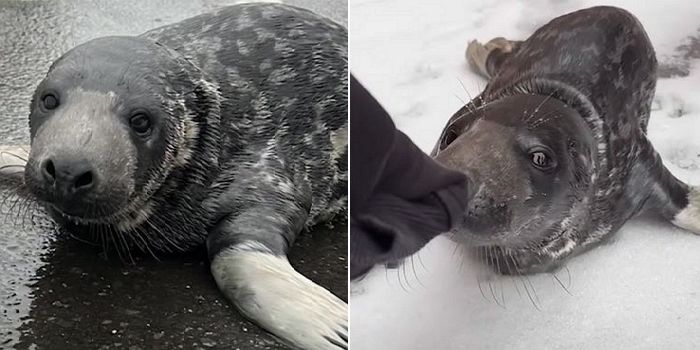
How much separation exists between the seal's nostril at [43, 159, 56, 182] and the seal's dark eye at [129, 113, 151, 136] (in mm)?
223

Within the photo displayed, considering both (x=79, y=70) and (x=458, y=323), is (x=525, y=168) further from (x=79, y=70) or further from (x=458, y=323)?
(x=79, y=70)

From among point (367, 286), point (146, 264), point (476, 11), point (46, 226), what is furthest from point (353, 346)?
point (46, 226)

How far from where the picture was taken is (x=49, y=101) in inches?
87.0

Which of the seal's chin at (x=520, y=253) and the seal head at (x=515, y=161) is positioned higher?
the seal head at (x=515, y=161)

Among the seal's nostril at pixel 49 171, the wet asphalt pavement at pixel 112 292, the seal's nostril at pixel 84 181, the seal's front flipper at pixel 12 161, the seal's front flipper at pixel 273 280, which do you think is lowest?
the wet asphalt pavement at pixel 112 292

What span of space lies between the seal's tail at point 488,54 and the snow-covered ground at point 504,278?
1 cm

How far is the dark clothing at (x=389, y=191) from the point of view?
55.6 inches

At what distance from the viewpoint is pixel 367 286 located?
1.46 m

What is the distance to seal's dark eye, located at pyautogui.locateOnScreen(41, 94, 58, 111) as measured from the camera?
7.22 feet

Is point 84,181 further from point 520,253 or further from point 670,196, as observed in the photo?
point 670,196

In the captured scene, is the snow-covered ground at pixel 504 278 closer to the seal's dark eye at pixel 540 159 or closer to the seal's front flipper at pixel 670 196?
the seal's front flipper at pixel 670 196

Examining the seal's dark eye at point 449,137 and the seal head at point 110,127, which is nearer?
the seal's dark eye at point 449,137

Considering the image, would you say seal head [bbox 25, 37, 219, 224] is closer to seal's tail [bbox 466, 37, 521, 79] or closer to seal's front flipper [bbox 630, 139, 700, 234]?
seal's tail [bbox 466, 37, 521, 79]

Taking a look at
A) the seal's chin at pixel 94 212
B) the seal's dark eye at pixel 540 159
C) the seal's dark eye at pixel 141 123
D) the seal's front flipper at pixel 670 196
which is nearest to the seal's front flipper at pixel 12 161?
the seal's chin at pixel 94 212
